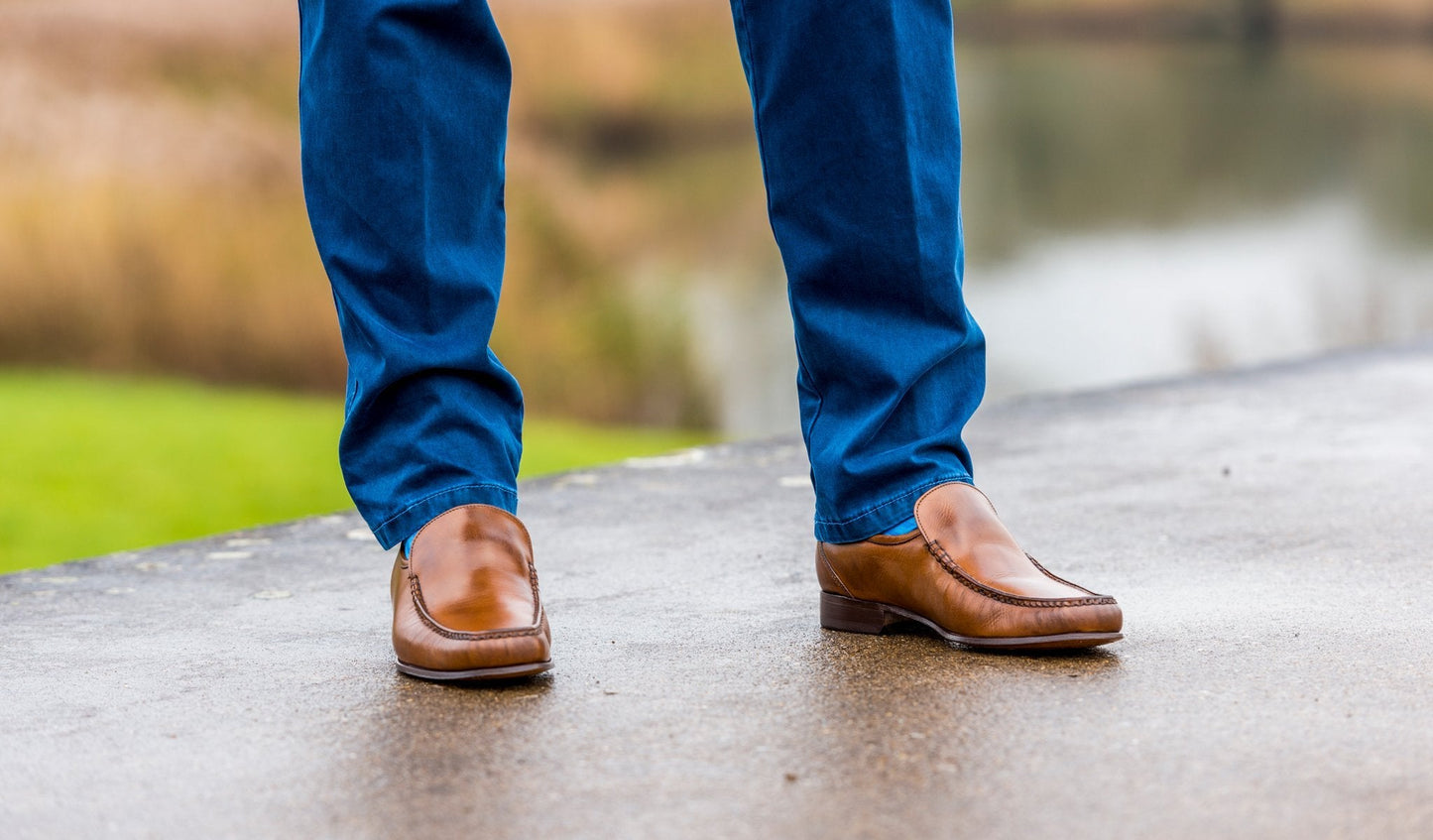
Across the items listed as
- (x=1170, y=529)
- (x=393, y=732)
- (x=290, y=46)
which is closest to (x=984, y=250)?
(x=290, y=46)

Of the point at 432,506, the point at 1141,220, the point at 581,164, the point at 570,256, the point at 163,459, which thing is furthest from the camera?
the point at 1141,220

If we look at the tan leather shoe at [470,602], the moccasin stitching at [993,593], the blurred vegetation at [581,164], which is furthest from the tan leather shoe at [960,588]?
the blurred vegetation at [581,164]

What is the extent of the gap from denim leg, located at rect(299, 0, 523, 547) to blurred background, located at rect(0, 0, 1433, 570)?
11.0ft

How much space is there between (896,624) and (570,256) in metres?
7.61

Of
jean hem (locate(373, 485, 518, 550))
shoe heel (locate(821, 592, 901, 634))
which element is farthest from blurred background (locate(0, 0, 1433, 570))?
shoe heel (locate(821, 592, 901, 634))

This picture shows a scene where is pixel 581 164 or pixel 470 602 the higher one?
pixel 470 602

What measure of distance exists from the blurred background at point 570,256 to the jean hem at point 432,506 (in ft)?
11.0

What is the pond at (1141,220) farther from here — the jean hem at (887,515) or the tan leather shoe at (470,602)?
the tan leather shoe at (470,602)

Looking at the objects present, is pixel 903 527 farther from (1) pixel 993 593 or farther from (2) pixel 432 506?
(2) pixel 432 506

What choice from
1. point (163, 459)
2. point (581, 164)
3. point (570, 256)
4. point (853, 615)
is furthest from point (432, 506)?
point (581, 164)

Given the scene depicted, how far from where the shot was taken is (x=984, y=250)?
34.1ft

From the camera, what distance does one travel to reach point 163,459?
539 centimetres

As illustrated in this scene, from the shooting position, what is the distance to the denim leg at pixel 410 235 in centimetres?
106

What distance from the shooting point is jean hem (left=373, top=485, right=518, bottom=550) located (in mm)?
1070
